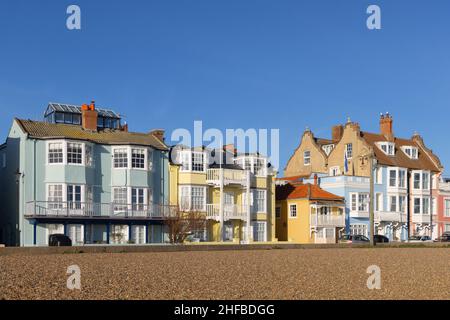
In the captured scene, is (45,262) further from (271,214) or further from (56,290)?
(271,214)

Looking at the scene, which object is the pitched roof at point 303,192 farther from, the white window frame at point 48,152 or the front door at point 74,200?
the white window frame at point 48,152

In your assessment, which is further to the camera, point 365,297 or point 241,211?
point 241,211

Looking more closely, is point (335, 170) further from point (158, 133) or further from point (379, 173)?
point (158, 133)

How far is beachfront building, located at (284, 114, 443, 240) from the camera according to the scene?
64.5 meters

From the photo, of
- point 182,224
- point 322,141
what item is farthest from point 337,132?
point 182,224

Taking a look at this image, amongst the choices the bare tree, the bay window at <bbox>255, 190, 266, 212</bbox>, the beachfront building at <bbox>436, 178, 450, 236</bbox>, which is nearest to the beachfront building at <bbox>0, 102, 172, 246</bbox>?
the bare tree

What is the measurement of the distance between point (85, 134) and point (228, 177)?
37.4 feet

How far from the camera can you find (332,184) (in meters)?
64.6

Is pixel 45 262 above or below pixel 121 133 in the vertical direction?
below

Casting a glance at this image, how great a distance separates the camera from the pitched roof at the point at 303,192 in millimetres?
59875

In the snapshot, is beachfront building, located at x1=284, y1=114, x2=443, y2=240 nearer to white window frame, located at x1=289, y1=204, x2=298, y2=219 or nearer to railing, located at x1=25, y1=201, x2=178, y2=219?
white window frame, located at x1=289, y1=204, x2=298, y2=219

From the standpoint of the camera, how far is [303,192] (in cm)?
6056
